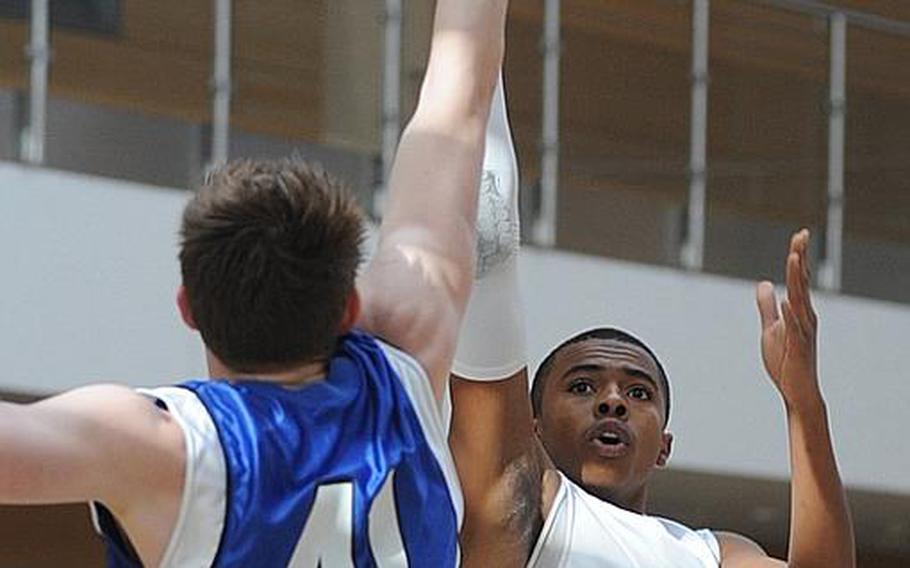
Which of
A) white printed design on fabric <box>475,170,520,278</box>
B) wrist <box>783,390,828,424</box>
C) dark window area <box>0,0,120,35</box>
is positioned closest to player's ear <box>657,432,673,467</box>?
wrist <box>783,390,828,424</box>

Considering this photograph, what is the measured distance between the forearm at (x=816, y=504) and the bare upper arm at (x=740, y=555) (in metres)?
0.12

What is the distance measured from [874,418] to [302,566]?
20.8 ft

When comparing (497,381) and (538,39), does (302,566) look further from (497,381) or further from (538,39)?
(538,39)

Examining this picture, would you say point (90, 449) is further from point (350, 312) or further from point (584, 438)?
point (584, 438)

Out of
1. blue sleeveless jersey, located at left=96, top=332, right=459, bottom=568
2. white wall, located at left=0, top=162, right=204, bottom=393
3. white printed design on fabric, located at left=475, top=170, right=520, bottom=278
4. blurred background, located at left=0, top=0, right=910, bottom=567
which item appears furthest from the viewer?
blurred background, located at left=0, top=0, right=910, bottom=567

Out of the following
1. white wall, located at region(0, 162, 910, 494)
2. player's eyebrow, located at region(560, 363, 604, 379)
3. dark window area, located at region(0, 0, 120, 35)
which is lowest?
white wall, located at region(0, 162, 910, 494)

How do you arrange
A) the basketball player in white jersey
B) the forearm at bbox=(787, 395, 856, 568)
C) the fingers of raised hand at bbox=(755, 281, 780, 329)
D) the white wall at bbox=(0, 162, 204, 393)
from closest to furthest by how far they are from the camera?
the basketball player in white jersey
the fingers of raised hand at bbox=(755, 281, 780, 329)
the forearm at bbox=(787, 395, 856, 568)
the white wall at bbox=(0, 162, 204, 393)

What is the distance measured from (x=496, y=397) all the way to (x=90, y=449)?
1.16 m

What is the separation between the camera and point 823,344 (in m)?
7.73

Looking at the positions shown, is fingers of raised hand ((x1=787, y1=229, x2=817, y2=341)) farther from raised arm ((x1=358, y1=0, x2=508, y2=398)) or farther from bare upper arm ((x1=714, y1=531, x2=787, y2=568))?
raised arm ((x1=358, y1=0, x2=508, y2=398))

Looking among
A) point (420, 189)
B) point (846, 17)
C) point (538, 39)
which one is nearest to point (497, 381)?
point (420, 189)

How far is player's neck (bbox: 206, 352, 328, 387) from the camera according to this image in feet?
5.51

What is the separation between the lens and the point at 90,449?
59.9 inches

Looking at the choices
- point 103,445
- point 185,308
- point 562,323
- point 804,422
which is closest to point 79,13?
point 562,323
